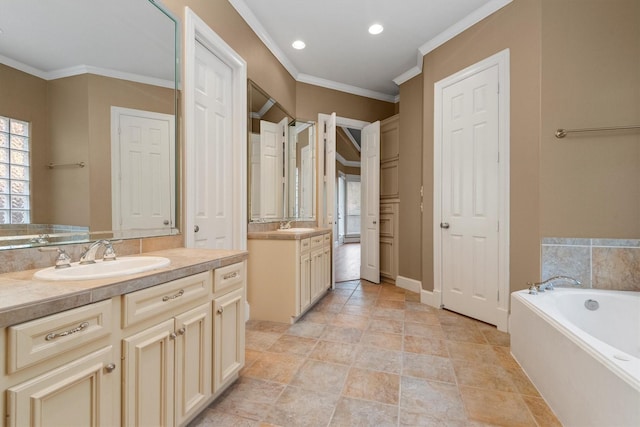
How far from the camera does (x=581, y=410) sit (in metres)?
1.29

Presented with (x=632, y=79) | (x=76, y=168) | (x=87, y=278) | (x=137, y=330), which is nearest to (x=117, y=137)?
(x=76, y=168)

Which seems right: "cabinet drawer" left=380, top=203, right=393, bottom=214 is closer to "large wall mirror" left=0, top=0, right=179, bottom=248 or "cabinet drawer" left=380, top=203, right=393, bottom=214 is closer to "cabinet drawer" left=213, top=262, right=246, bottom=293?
"cabinet drawer" left=213, top=262, right=246, bottom=293

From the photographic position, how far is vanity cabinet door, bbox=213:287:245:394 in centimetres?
148

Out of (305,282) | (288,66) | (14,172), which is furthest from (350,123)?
(14,172)

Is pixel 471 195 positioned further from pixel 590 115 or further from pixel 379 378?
pixel 379 378

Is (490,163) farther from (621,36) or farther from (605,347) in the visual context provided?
(605,347)

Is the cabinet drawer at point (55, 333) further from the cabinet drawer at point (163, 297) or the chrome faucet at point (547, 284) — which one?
the chrome faucet at point (547, 284)

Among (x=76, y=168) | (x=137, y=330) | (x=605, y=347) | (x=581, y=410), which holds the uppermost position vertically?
(x=76, y=168)

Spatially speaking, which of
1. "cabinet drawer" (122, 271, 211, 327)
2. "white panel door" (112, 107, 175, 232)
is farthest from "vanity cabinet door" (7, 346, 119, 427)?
"white panel door" (112, 107, 175, 232)

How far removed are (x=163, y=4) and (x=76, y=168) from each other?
1168mm

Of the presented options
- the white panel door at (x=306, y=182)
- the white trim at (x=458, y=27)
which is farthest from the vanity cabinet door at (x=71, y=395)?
the white trim at (x=458, y=27)

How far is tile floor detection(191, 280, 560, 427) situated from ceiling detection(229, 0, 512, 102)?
9.22 feet

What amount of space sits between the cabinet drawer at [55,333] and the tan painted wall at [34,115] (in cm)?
62

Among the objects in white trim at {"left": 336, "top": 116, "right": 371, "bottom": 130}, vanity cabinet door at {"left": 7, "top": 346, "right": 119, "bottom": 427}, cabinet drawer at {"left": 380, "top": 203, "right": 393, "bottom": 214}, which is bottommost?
vanity cabinet door at {"left": 7, "top": 346, "right": 119, "bottom": 427}
